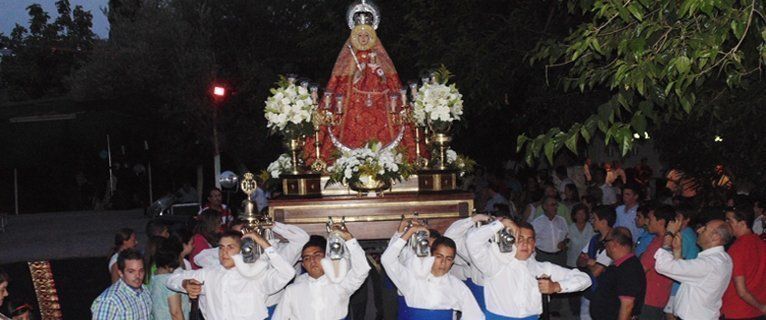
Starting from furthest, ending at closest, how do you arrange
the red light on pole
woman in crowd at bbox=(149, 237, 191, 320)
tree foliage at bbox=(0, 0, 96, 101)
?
tree foliage at bbox=(0, 0, 96, 101) < the red light on pole < woman in crowd at bbox=(149, 237, 191, 320)


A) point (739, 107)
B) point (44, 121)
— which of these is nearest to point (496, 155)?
point (44, 121)

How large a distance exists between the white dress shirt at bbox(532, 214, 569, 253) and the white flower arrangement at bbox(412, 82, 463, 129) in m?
1.72

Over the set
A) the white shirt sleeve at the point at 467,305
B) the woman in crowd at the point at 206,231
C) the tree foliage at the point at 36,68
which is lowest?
the white shirt sleeve at the point at 467,305

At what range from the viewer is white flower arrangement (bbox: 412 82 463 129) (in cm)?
1330

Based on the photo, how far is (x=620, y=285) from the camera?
8609mm

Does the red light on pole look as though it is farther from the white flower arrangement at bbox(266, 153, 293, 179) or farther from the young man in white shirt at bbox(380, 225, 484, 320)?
the young man in white shirt at bbox(380, 225, 484, 320)

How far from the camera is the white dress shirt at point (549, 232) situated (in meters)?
13.5

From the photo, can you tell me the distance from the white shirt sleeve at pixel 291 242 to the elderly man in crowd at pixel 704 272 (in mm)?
3118

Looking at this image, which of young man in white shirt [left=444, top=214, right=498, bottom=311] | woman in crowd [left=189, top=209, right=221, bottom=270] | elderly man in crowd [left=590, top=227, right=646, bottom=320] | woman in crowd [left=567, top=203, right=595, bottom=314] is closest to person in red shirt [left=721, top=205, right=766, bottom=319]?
elderly man in crowd [left=590, top=227, right=646, bottom=320]

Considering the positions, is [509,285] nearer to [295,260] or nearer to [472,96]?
[295,260]

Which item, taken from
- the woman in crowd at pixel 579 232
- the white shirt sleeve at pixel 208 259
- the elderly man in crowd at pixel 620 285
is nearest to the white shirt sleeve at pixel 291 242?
the white shirt sleeve at pixel 208 259

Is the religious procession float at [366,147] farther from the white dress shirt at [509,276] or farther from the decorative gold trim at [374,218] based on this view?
the white dress shirt at [509,276]

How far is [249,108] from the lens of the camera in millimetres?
32000

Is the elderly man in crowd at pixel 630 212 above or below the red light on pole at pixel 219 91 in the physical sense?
below
